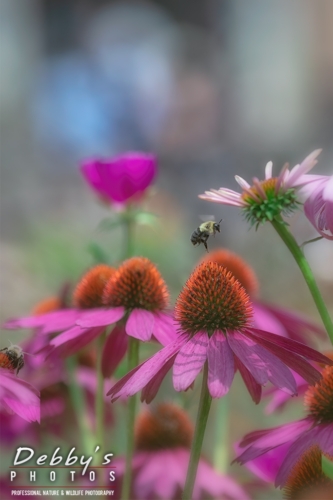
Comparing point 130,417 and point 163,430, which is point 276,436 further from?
point 163,430

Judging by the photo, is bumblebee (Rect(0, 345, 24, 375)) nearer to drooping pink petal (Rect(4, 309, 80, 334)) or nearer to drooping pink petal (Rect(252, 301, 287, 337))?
drooping pink petal (Rect(4, 309, 80, 334))

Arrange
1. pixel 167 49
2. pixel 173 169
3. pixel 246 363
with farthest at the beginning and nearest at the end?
pixel 167 49, pixel 173 169, pixel 246 363

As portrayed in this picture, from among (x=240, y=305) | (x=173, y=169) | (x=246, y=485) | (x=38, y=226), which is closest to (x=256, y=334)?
(x=240, y=305)

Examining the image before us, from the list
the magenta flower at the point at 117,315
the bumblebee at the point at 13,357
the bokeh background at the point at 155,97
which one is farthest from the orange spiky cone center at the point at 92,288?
the bokeh background at the point at 155,97

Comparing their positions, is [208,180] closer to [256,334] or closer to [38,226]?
[38,226]

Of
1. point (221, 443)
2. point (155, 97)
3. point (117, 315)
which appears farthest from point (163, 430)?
point (155, 97)

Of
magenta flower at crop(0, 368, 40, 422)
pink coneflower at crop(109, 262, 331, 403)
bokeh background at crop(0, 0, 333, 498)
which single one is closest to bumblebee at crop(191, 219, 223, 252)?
pink coneflower at crop(109, 262, 331, 403)
